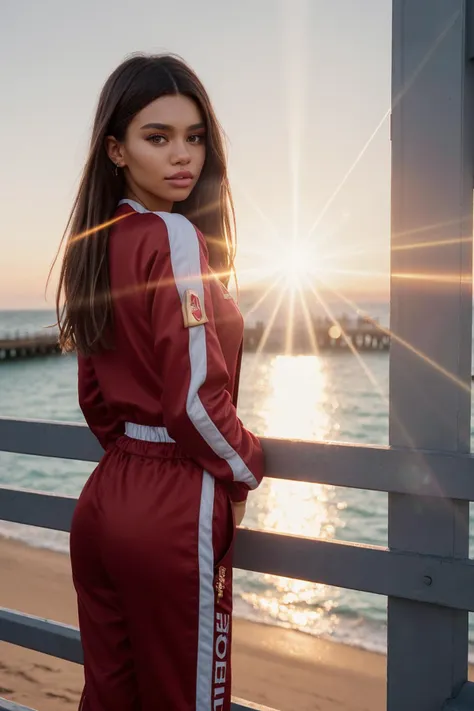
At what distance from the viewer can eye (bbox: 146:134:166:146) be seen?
1.41 meters

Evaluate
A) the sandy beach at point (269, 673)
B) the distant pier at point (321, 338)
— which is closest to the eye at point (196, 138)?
the sandy beach at point (269, 673)

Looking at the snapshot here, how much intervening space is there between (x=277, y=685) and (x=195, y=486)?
360cm

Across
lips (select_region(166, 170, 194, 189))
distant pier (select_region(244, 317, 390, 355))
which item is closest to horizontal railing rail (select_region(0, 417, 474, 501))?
lips (select_region(166, 170, 194, 189))

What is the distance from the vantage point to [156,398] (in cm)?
137

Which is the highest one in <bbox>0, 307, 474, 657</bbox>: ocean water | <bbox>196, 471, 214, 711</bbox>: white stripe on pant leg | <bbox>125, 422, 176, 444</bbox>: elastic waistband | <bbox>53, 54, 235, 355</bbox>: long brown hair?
<bbox>53, 54, 235, 355</bbox>: long brown hair

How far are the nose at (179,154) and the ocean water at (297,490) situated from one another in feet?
2.04

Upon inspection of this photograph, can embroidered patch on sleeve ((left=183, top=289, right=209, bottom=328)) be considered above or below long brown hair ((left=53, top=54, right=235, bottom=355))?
below

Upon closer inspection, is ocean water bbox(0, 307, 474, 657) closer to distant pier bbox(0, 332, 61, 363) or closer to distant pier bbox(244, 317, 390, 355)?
distant pier bbox(0, 332, 61, 363)

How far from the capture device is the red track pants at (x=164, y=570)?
1287 mm

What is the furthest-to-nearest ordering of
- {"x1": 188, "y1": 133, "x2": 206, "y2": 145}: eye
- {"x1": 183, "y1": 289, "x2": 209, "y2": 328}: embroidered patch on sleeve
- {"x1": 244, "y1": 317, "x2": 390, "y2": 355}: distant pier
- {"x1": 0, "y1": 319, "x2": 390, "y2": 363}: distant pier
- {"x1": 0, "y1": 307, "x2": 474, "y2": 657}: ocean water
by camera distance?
{"x1": 244, "y1": 317, "x2": 390, "y2": 355}: distant pier, {"x1": 0, "y1": 319, "x2": 390, "y2": 363}: distant pier, {"x1": 0, "y1": 307, "x2": 474, "y2": 657}: ocean water, {"x1": 188, "y1": 133, "x2": 206, "y2": 145}: eye, {"x1": 183, "y1": 289, "x2": 209, "y2": 328}: embroidered patch on sleeve

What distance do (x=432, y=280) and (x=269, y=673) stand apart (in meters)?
3.89

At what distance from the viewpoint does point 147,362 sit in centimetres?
134

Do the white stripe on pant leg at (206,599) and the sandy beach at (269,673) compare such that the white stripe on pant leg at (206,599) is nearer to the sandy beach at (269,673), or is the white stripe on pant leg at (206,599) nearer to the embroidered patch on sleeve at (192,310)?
the embroidered patch on sleeve at (192,310)

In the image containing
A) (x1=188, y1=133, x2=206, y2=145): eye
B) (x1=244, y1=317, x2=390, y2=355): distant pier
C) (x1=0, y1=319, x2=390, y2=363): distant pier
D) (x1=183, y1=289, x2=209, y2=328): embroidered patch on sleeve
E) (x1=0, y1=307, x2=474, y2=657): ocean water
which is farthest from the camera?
(x1=244, y1=317, x2=390, y2=355): distant pier
